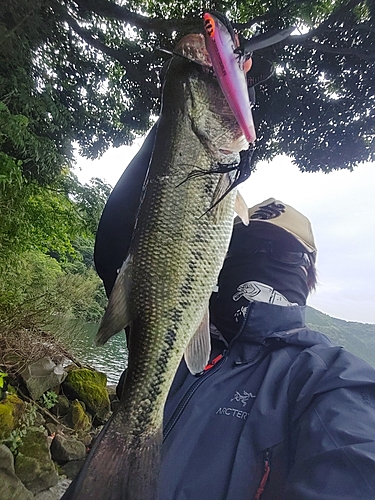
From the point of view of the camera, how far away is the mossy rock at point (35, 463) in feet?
17.6

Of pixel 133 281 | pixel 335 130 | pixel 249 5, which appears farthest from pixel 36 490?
pixel 249 5

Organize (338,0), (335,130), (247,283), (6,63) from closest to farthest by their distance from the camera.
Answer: (247,283), (6,63), (338,0), (335,130)

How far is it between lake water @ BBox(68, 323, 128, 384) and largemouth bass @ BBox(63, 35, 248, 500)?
4.74 m

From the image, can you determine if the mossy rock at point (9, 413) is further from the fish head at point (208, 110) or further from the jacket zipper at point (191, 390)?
the fish head at point (208, 110)

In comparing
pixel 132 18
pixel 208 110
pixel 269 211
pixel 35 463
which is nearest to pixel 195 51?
pixel 208 110

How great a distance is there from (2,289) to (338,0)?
24.9 feet

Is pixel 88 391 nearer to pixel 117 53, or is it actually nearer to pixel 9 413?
pixel 9 413

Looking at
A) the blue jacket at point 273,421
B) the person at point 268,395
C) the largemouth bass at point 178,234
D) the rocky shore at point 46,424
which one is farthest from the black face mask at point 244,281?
the rocky shore at point 46,424

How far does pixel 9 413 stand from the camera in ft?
18.7

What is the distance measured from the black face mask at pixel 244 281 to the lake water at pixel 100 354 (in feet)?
13.6

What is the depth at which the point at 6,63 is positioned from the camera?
6.23 m

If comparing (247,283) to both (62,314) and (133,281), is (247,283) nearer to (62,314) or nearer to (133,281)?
(133,281)

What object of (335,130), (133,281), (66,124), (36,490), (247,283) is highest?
(335,130)

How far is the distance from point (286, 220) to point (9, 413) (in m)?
5.36
